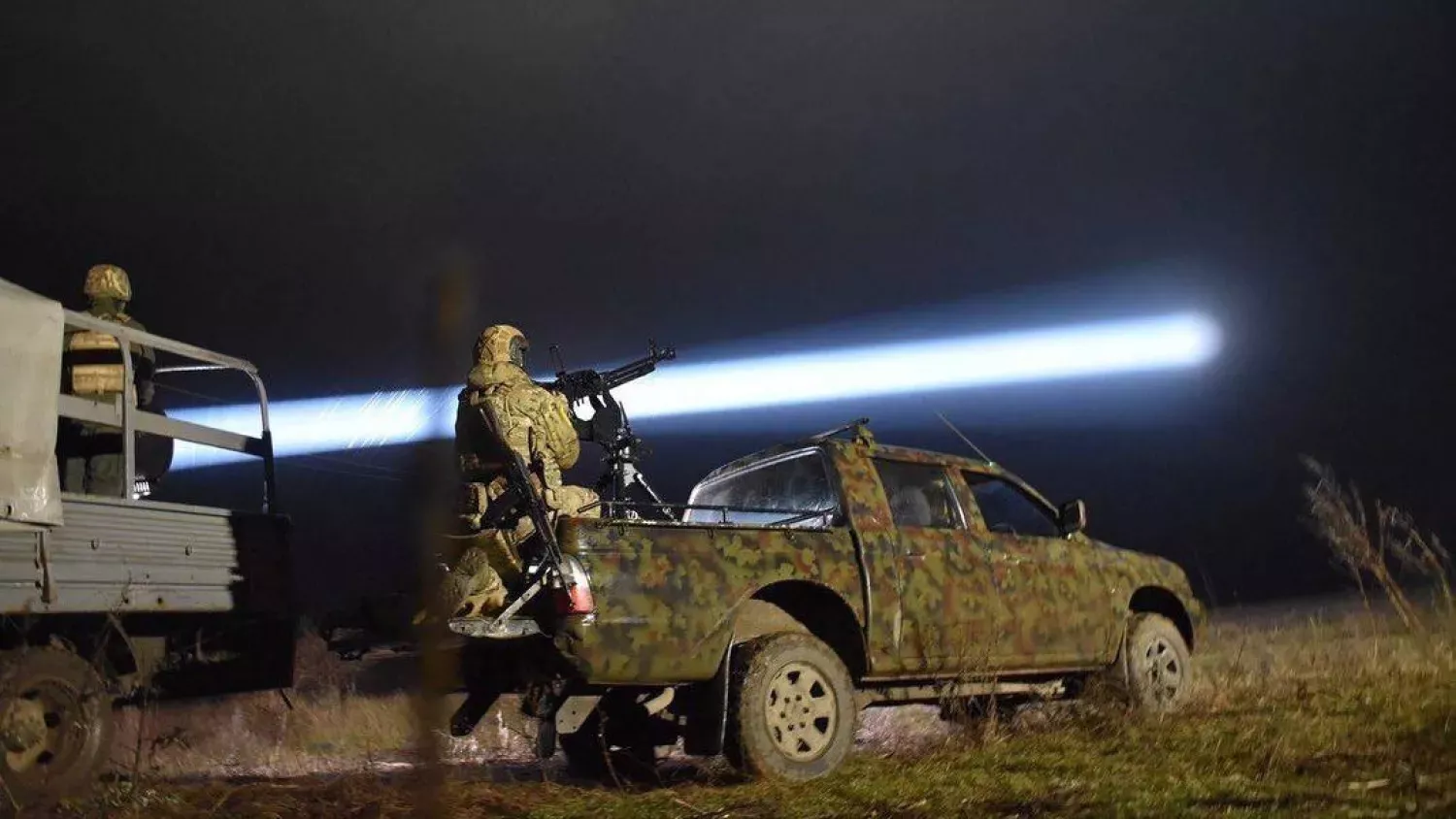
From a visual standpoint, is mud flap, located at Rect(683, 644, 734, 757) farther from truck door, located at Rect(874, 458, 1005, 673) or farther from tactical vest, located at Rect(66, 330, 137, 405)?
tactical vest, located at Rect(66, 330, 137, 405)

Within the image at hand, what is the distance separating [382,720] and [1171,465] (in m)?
18.6

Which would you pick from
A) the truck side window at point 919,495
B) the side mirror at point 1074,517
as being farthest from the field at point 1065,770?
the truck side window at point 919,495

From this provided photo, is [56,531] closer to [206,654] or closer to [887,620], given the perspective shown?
[206,654]

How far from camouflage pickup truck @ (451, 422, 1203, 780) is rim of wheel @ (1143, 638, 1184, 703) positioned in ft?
0.05

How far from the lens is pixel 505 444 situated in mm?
5523

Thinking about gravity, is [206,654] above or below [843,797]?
above

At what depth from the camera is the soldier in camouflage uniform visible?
17.5 ft

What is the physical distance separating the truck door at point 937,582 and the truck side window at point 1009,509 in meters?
0.32

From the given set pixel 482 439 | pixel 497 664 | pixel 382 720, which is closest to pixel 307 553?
pixel 382 720

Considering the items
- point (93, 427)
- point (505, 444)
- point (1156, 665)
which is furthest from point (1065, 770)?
point (93, 427)

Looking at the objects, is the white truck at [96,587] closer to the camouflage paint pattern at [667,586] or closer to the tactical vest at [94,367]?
the tactical vest at [94,367]

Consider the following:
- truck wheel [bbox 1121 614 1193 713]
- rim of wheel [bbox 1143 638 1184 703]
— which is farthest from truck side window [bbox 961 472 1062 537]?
rim of wheel [bbox 1143 638 1184 703]

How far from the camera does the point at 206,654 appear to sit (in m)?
5.97

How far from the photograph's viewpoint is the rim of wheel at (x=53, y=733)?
4.79 meters
